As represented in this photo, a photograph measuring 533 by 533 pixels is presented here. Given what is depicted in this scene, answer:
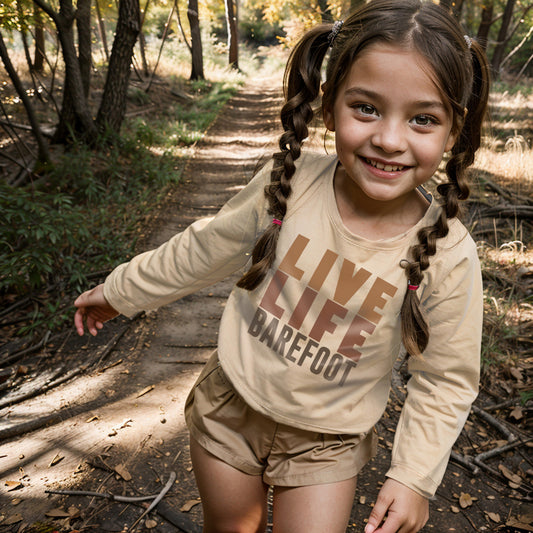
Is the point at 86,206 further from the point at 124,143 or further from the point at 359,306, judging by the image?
the point at 359,306

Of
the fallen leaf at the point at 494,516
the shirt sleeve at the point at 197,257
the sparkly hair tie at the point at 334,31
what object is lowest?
the fallen leaf at the point at 494,516

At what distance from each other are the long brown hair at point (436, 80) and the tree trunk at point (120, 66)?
6.28 metres

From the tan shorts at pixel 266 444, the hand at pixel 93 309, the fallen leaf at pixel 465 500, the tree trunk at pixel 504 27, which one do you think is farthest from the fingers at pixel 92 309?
the tree trunk at pixel 504 27

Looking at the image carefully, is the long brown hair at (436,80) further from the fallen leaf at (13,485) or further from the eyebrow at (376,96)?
the fallen leaf at (13,485)

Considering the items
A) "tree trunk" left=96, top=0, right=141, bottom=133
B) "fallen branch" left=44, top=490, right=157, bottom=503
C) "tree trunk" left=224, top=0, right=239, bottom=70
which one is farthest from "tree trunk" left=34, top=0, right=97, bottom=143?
"tree trunk" left=224, top=0, right=239, bottom=70

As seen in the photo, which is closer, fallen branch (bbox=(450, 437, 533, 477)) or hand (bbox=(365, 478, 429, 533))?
hand (bbox=(365, 478, 429, 533))

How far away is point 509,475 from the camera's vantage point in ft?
8.11

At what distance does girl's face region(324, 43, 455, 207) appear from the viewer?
116 centimetres

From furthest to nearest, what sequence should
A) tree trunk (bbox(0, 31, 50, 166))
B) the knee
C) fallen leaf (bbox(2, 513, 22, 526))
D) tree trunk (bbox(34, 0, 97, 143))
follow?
tree trunk (bbox(34, 0, 97, 143)) < tree trunk (bbox(0, 31, 50, 166)) < fallen leaf (bbox(2, 513, 22, 526)) < the knee

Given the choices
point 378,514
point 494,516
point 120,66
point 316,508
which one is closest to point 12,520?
point 316,508

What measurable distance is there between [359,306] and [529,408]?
214cm

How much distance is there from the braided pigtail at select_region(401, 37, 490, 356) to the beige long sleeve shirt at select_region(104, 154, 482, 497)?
0.11ft

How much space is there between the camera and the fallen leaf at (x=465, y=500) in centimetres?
229

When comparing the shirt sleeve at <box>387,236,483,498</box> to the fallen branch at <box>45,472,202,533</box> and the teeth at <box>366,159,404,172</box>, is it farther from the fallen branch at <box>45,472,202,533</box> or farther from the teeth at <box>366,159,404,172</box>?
the fallen branch at <box>45,472,202,533</box>
